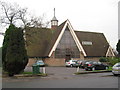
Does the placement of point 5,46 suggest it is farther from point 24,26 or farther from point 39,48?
point 39,48

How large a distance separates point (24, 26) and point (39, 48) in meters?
18.1

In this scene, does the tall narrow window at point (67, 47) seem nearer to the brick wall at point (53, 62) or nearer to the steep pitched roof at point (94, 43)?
the brick wall at point (53, 62)

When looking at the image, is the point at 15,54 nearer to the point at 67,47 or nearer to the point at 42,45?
the point at 42,45

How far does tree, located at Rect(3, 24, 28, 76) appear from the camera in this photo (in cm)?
1727

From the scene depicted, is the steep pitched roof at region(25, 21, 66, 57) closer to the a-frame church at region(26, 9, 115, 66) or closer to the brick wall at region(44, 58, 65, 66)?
the a-frame church at region(26, 9, 115, 66)

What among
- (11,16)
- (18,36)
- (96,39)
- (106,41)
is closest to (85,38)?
(96,39)

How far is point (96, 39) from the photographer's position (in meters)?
47.2

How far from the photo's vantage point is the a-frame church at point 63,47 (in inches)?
1522

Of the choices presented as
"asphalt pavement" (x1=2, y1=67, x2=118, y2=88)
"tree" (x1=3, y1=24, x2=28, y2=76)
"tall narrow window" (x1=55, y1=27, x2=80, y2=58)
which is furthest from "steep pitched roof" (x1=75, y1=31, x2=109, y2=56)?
"asphalt pavement" (x1=2, y1=67, x2=118, y2=88)

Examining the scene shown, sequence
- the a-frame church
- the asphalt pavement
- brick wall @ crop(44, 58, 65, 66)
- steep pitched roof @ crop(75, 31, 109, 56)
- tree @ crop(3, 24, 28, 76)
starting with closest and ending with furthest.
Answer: the asphalt pavement, tree @ crop(3, 24, 28, 76), brick wall @ crop(44, 58, 65, 66), the a-frame church, steep pitched roof @ crop(75, 31, 109, 56)

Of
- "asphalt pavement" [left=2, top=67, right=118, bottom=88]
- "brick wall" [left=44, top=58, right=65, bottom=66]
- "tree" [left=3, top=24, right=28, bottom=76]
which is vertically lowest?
"asphalt pavement" [left=2, top=67, right=118, bottom=88]

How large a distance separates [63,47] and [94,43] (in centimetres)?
998

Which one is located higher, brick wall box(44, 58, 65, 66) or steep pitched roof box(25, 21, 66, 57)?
steep pitched roof box(25, 21, 66, 57)

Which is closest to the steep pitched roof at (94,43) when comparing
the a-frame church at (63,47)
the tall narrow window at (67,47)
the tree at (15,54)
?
the a-frame church at (63,47)
